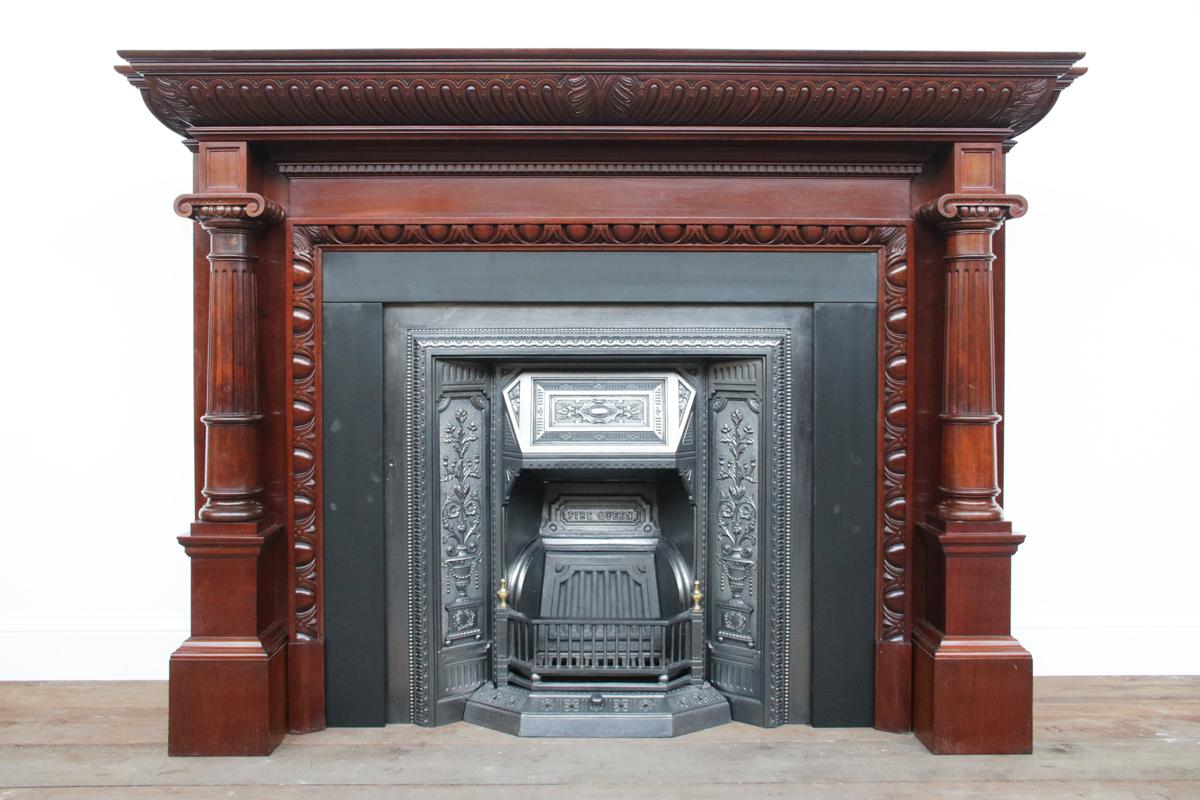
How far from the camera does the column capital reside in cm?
224

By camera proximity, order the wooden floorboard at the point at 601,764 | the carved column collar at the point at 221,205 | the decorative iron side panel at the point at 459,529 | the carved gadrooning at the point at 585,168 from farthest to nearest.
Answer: the decorative iron side panel at the point at 459,529, the carved gadrooning at the point at 585,168, the carved column collar at the point at 221,205, the wooden floorboard at the point at 601,764

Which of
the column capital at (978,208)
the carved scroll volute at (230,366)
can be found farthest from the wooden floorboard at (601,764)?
the column capital at (978,208)

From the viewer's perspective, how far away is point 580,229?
2.38 m

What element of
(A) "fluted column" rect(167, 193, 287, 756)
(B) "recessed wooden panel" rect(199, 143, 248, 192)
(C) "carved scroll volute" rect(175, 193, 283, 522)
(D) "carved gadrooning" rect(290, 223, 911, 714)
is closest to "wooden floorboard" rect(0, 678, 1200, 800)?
(A) "fluted column" rect(167, 193, 287, 756)

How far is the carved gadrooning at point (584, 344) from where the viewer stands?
94.0 inches

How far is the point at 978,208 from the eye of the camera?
2.24m

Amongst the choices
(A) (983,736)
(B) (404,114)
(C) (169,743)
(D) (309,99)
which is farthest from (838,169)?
(C) (169,743)

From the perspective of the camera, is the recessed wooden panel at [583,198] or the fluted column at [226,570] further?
the recessed wooden panel at [583,198]

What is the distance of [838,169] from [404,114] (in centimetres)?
117

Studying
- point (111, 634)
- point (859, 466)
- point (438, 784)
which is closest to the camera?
point (438, 784)

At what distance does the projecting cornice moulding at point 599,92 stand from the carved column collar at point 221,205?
0.18 metres

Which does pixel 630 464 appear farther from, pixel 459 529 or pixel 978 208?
pixel 978 208

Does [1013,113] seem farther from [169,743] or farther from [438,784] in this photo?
[169,743]

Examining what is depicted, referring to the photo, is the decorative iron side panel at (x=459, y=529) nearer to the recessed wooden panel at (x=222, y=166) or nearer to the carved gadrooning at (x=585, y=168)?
the carved gadrooning at (x=585, y=168)
